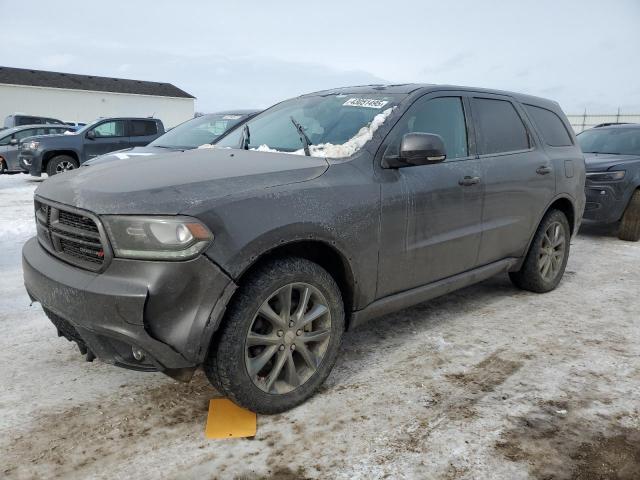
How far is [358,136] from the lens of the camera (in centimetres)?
317

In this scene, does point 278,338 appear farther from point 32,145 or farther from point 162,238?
point 32,145

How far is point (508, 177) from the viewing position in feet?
13.1

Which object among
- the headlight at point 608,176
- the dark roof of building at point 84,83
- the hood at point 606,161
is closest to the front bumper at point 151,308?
the hood at point 606,161

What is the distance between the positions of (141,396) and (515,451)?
1.95 m

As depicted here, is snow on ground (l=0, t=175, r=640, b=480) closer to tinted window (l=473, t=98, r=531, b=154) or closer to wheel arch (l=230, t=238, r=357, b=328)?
wheel arch (l=230, t=238, r=357, b=328)

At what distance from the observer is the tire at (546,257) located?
14.8ft

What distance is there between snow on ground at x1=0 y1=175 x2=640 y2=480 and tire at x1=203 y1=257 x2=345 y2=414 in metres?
0.17

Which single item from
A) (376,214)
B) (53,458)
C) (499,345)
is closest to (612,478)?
(499,345)

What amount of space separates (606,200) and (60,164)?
38.0 ft

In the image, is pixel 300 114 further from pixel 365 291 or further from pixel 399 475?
pixel 399 475

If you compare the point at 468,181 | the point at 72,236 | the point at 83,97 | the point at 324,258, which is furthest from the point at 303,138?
the point at 83,97

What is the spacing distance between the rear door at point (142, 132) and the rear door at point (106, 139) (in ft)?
0.46

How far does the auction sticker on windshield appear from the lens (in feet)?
11.1

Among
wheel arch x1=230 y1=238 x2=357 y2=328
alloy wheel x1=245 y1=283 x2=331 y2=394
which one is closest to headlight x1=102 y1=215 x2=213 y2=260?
wheel arch x1=230 y1=238 x2=357 y2=328
